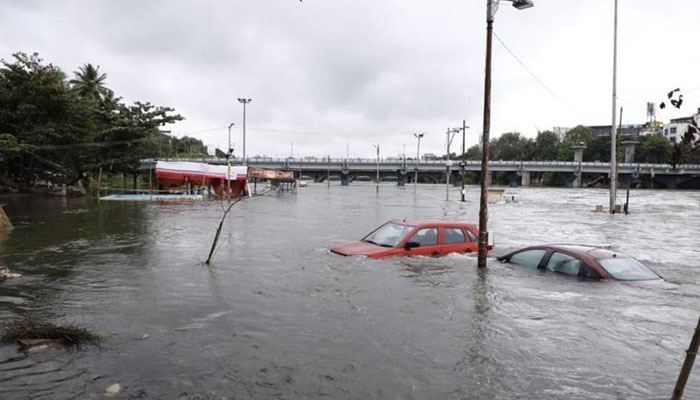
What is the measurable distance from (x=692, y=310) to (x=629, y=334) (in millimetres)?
2315

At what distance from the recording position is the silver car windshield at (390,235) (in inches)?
499

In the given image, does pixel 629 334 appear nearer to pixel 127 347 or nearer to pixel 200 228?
pixel 127 347

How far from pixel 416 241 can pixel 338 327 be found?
212 inches

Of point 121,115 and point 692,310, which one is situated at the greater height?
point 121,115

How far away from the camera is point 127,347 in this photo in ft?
21.1

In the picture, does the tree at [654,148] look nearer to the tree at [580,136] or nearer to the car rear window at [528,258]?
the tree at [580,136]

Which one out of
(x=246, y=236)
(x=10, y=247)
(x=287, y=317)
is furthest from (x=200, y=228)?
(x=287, y=317)

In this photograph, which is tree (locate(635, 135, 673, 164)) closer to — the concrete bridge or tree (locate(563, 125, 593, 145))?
the concrete bridge

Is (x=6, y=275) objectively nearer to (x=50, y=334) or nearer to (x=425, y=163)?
(x=50, y=334)

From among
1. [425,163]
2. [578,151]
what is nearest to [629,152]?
[578,151]

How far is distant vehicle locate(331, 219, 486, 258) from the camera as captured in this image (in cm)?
1221

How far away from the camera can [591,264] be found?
9.98 m

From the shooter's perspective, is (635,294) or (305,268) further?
(305,268)

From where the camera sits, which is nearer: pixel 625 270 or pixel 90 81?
pixel 625 270
